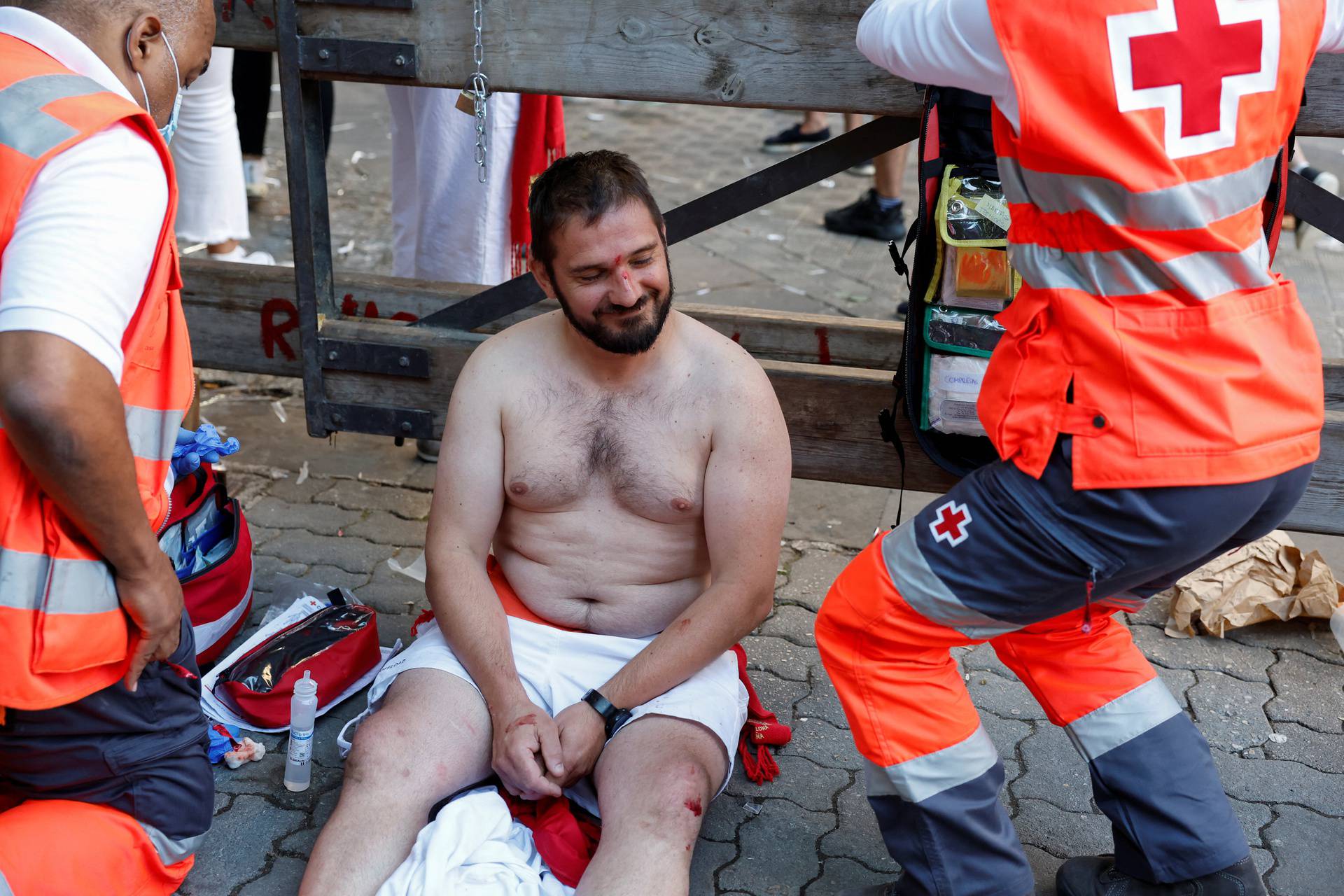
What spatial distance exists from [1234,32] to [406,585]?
2.63m

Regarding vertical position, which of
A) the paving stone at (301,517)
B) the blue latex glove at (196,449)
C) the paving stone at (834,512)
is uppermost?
the blue latex glove at (196,449)

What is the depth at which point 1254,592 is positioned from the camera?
355 centimetres

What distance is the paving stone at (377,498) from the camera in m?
4.16

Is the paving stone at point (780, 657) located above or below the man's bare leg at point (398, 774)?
below

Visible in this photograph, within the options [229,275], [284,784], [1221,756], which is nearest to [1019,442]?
[1221,756]

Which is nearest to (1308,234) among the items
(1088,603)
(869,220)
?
(869,220)

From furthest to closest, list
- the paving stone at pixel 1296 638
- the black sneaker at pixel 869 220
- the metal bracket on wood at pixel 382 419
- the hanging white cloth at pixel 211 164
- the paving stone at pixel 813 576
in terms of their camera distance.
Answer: the black sneaker at pixel 869 220 → the hanging white cloth at pixel 211 164 → the paving stone at pixel 813 576 → the paving stone at pixel 1296 638 → the metal bracket on wood at pixel 382 419

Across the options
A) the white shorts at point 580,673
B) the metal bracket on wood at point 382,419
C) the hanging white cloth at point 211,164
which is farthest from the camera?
the hanging white cloth at point 211,164

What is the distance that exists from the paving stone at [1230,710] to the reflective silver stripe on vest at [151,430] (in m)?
2.47

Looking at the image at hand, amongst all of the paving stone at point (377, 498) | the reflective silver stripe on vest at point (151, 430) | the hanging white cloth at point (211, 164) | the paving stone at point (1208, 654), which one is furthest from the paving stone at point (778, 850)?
the hanging white cloth at point (211, 164)

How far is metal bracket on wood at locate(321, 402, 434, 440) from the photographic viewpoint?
3.36 metres

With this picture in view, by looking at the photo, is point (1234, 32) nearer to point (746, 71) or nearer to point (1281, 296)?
point (1281, 296)

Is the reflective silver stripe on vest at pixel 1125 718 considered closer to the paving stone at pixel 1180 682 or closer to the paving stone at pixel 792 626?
the paving stone at pixel 1180 682

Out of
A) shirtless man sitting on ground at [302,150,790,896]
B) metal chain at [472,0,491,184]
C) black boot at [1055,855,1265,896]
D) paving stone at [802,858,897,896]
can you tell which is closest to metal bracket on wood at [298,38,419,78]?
metal chain at [472,0,491,184]
